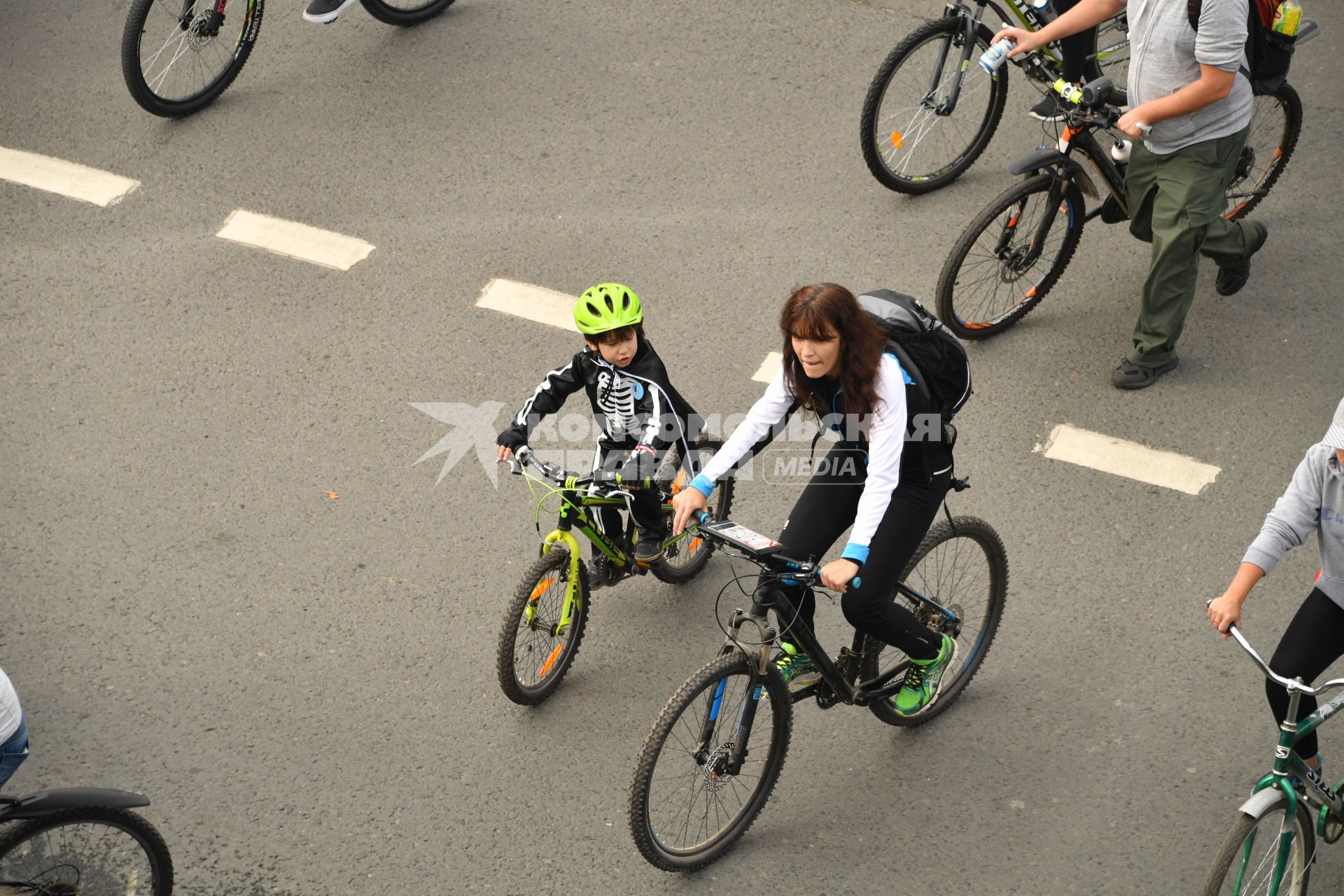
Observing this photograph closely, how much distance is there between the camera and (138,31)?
7.75 m

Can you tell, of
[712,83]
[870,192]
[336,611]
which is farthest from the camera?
[712,83]

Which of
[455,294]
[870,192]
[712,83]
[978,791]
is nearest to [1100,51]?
[870,192]

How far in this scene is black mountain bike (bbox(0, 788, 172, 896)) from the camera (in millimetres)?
3975

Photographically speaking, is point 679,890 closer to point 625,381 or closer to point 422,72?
point 625,381

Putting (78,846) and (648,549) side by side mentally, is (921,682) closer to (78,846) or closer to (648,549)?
(648,549)

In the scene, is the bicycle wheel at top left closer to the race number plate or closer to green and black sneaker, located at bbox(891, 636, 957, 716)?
the race number plate

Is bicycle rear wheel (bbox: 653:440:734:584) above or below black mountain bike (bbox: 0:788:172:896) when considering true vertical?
above

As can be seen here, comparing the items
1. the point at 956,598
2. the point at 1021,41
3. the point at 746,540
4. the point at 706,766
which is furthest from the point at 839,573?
the point at 1021,41

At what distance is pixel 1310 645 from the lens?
4.23 metres

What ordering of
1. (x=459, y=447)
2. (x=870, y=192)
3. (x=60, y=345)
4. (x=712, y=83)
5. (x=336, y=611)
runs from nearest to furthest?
(x=336, y=611), (x=459, y=447), (x=60, y=345), (x=870, y=192), (x=712, y=83)

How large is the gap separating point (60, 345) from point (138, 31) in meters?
2.16

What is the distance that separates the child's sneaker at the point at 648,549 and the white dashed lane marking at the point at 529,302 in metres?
1.87

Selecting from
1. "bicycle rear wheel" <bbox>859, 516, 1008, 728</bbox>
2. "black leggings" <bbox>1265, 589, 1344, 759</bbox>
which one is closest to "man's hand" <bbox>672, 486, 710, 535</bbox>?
"bicycle rear wheel" <bbox>859, 516, 1008, 728</bbox>

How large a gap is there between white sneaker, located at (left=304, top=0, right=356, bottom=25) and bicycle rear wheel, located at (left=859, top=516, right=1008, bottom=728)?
571 cm
